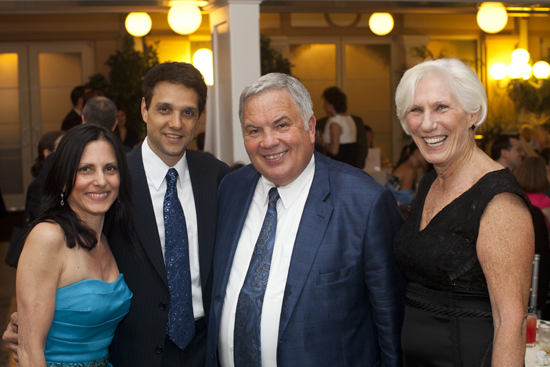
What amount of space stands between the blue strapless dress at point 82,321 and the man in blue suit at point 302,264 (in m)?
0.37

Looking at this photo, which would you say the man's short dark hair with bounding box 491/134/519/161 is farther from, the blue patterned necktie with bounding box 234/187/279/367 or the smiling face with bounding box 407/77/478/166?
the blue patterned necktie with bounding box 234/187/279/367

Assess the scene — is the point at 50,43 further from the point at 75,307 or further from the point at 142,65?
the point at 75,307

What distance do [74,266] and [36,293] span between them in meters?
0.16

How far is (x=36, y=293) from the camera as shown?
182 centimetres

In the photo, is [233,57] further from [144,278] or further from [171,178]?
[144,278]

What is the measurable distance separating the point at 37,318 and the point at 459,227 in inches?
53.9

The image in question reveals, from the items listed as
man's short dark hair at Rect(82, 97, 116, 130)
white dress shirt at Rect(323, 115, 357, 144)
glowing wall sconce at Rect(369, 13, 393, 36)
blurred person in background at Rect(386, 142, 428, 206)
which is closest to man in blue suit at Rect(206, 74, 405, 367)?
man's short dark hair at Rect(82, 97, 116, 130)

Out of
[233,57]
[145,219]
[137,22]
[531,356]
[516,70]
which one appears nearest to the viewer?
[145,219]

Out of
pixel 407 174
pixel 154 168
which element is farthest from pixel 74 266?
pixel 407 174

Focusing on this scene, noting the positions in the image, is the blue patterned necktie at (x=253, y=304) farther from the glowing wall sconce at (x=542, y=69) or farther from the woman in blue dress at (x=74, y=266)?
the glowing wall sconce at (x=542, y=69)

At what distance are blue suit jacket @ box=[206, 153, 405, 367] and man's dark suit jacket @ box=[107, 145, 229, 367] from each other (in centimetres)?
26

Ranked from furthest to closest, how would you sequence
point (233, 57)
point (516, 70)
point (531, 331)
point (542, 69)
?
point (542, 69) < point (516, 70) < point (233, 57) < point (531, 331)

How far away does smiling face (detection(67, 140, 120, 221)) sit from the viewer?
6.49ft

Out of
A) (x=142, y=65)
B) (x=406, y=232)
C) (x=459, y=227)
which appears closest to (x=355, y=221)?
(x=406, y=232)
